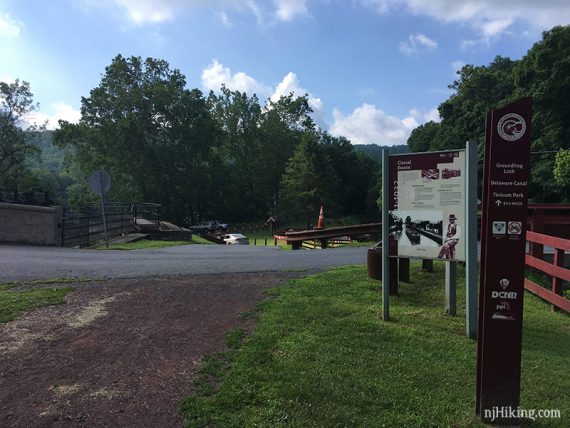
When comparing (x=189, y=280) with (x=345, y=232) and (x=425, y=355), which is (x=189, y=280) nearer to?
(x=425, y=355)

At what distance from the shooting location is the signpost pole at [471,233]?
5.67 meters

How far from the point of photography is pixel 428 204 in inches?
237

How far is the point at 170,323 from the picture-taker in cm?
605

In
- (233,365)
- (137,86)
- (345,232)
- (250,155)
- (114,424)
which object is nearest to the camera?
(114,424)

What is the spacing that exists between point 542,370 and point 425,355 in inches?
42.5

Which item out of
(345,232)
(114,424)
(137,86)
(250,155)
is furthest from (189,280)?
(250,155)

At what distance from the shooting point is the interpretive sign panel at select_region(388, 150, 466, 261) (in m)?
5.83

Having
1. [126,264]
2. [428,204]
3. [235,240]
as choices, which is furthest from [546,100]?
[428,204]

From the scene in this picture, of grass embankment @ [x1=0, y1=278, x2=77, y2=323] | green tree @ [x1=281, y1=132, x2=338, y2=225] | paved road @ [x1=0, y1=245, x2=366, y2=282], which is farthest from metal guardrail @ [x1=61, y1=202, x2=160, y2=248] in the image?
green tree @ [x1=281, y1=132, x2=338, y2=225]

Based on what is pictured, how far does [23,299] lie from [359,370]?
17.1 ft

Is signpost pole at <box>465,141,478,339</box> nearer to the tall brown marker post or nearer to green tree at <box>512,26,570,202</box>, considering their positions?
the tall brown marker post

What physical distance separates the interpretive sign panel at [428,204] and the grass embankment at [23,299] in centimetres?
488

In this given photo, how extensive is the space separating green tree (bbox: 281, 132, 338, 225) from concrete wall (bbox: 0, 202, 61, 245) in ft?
163

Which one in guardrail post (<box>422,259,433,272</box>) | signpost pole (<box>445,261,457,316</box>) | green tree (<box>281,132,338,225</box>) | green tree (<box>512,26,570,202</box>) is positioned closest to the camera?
signpost pole (<box>445,261,457,316</box>)
